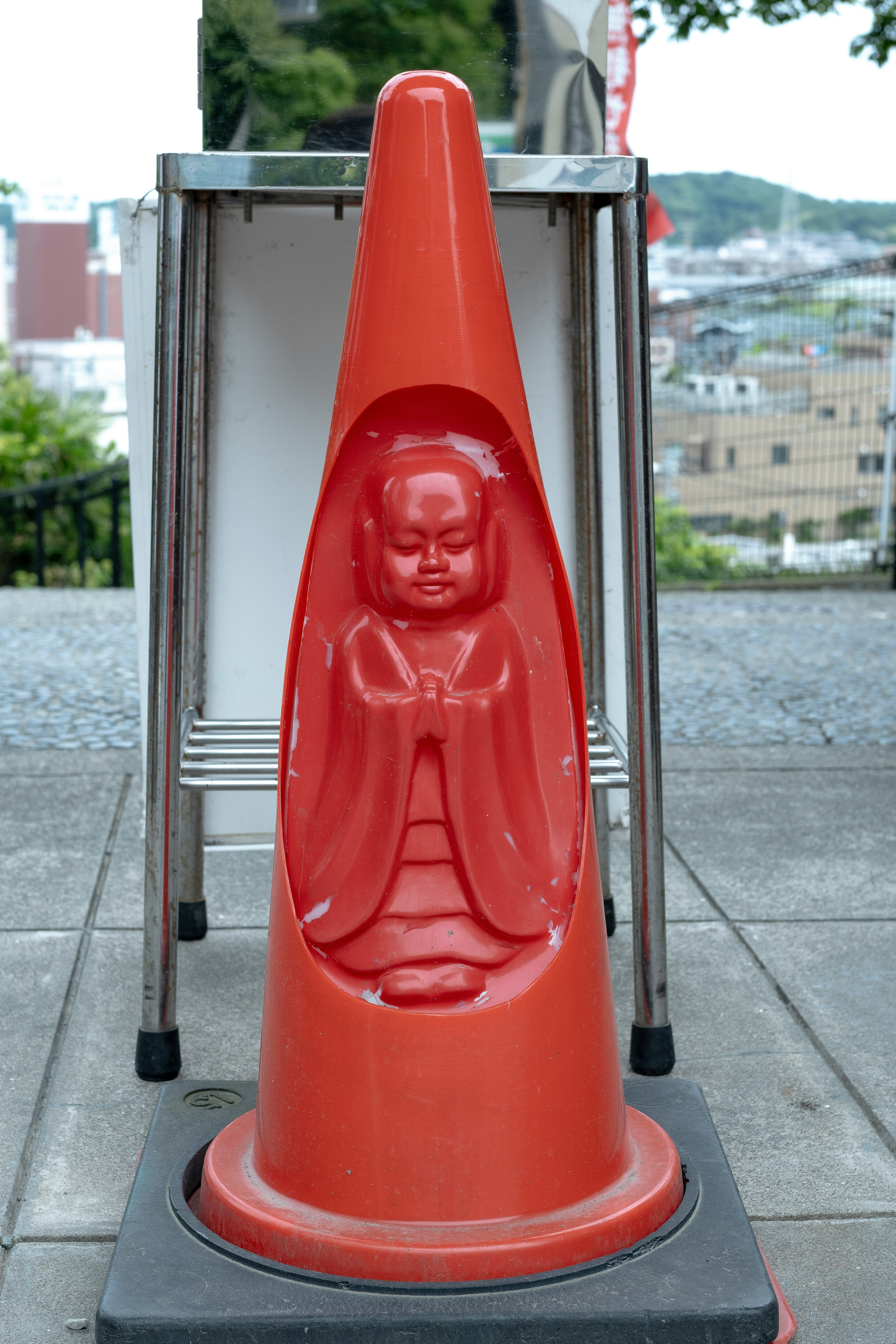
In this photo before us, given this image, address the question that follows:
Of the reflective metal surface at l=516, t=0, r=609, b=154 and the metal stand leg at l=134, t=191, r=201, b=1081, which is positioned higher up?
the reflective metal surface at l=516, t=0, r=609, b=154

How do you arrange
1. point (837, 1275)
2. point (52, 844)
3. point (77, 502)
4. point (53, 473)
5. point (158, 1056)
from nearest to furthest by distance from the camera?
point (837, 1275), point (158, 1056), point (52, 844), point (77, 502), point (53, 473)

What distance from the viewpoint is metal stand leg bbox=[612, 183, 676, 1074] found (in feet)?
7.86

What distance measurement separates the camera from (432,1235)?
1.77 meters

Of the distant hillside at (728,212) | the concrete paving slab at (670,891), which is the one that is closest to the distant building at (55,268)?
the distant hillside at (728,212)

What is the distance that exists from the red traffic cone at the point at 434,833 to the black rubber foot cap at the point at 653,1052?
0.57 metres

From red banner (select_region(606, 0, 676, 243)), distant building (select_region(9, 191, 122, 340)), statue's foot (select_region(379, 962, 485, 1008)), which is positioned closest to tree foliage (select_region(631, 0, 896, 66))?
red banner (select_region(606, 0, 676, 243))

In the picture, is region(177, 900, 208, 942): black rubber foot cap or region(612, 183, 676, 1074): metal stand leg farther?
region(177, 900, 208, 942): black rubber foot cap

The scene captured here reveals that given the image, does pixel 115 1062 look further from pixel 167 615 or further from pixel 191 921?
pixel 167 615

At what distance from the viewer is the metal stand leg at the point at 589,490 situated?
3016 mm

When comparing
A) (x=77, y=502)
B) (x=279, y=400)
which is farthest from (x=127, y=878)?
(x=77, y=502)

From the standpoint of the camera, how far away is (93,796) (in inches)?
179

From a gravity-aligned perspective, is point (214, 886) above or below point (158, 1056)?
above

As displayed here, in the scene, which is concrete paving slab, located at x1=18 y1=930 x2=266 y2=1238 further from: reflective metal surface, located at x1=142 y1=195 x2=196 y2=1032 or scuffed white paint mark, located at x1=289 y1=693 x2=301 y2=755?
scuffed white paint mark, located at x1=289 y1=693 x2=301 y2=755

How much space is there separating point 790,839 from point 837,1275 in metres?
2.20
